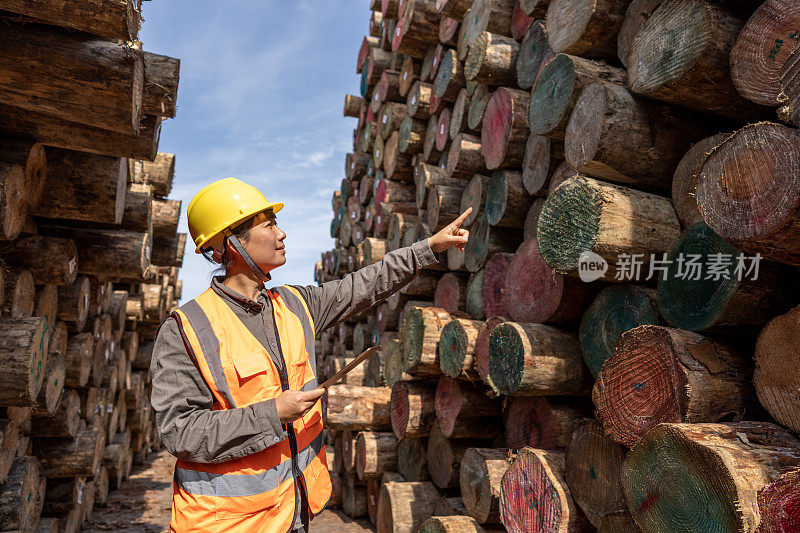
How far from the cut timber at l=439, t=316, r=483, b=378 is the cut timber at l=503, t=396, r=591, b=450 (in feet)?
1.05

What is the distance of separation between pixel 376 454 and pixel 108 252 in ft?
9.06

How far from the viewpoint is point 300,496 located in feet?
6.85

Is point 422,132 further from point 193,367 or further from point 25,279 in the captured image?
point 193,367

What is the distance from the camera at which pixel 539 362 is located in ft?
8.50

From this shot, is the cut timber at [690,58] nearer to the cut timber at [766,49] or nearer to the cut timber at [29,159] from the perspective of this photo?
the cut timber at [766,49]

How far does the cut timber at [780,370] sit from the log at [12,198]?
3.36 m

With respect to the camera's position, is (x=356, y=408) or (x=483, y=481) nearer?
(x=483, y=481)

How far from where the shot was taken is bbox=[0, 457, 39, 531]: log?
340cm

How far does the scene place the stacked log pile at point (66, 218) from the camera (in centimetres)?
231

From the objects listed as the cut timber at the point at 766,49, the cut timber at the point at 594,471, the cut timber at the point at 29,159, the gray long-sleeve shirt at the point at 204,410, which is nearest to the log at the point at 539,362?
the cut timber at the point at 594,471

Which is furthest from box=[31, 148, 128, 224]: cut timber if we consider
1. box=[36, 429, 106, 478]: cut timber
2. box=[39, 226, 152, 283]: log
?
box=[36, 429, 106, 478]: cut timber

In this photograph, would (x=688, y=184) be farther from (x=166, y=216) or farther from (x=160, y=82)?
(x=166, y=216)

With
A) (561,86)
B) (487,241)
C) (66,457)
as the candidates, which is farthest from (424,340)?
(66,457)

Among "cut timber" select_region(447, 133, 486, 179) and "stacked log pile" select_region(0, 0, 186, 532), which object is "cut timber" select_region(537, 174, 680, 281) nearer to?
"cut timber" select_region(447, 133, 486, 179)
